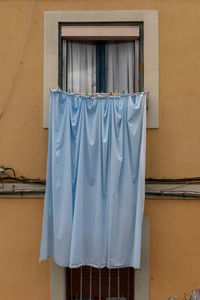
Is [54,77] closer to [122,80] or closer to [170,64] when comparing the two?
[122,80]

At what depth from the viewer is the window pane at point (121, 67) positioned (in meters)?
4.53

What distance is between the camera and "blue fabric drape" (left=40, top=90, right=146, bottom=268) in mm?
3807

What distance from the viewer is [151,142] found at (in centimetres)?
434

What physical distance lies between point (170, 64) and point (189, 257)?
119 inches

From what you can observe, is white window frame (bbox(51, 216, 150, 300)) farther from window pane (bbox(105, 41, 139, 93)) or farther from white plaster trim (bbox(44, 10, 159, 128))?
window pane (bbox(105, 41, 139, 93))

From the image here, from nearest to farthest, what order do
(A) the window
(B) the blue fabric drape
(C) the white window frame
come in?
(B) the blue fabric drape → (C) the white window frame → (A) the window

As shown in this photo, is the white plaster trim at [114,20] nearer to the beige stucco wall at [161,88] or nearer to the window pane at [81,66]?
the beige stucco wall at [161,88]

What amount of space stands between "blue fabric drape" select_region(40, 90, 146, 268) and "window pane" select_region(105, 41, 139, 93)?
0.68 m

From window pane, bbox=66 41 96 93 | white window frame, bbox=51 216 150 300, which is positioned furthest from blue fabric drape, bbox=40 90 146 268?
window pane, bbox=66 41 96 93

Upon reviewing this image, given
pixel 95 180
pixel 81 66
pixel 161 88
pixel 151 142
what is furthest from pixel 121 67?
pixel 95 180

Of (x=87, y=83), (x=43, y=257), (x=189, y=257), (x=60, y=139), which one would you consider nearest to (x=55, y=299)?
(x=43, y=257)

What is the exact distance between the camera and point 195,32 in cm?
434

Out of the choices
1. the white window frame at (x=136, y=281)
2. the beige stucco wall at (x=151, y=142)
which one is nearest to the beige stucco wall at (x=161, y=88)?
the beige stucco wall at (x=151, y=142)

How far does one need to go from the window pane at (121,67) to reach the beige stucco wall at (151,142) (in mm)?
460
